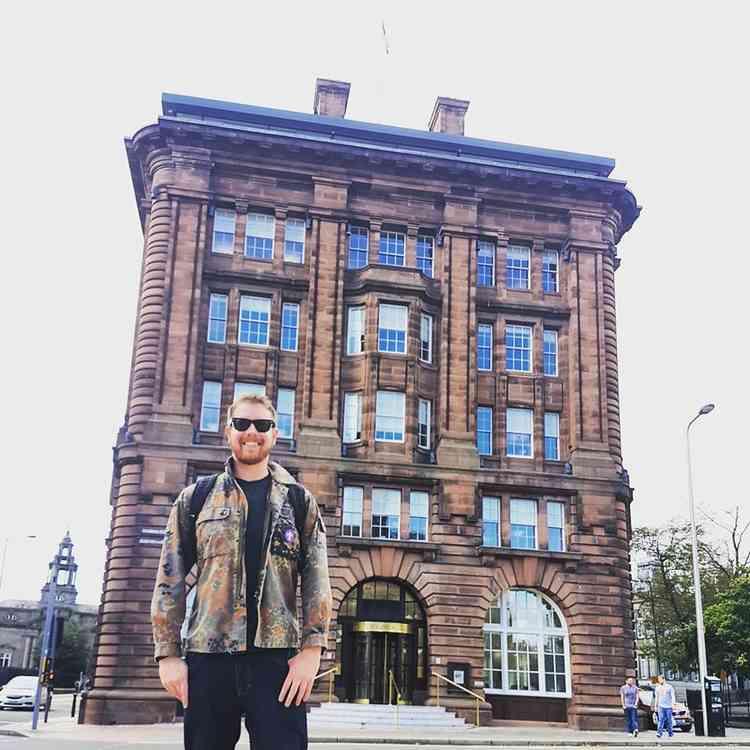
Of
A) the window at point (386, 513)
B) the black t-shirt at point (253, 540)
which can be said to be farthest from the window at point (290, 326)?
the black t-shirt at point (253, 540)

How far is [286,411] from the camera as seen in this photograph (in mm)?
39781

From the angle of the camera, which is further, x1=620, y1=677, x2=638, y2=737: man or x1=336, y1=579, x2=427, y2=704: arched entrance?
x1=336, y1=579, x2=427, y2=704: arched entrance

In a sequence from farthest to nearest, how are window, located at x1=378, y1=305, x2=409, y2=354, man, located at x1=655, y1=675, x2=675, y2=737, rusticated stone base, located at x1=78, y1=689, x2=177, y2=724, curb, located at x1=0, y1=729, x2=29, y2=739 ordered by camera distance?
window, located at x1=378, y1=305, x2=409, y2=354 < rusticated stone base, located at x1=78, y1=689, x2=177, y2=724 < man, located at x1=655, y1=675, x2=675, y2=737 < curb, located at x1=0, y1=729, x2=29, y2=739

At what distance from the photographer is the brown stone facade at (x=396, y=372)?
37.2 metres

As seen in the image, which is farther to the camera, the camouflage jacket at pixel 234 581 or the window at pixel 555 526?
the window at pixel 555 526

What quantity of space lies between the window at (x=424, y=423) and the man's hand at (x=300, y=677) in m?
34.9

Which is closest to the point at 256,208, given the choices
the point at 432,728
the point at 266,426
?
the point at 432,728

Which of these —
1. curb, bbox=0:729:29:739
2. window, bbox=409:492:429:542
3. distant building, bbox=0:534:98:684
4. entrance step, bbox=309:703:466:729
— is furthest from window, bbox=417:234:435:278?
distant building, bbox=0:534:98:684

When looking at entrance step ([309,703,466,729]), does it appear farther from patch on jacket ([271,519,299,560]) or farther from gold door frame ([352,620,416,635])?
patch on jacket ([271,519,299,560])

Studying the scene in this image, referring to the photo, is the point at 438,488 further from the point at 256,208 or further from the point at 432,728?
the point at 256,208

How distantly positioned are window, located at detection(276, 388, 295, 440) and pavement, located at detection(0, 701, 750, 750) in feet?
35.4

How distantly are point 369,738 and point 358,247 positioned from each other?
2068 cm

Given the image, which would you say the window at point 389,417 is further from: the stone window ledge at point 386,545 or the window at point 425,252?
the window at point 425,252

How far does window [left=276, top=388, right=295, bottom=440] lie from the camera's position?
39438 mm
